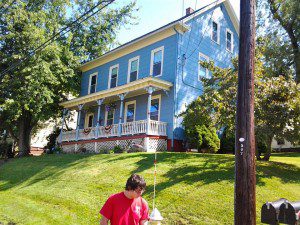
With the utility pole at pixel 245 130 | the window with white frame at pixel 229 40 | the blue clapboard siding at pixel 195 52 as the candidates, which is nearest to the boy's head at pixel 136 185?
the utility pole at pixel 245 130

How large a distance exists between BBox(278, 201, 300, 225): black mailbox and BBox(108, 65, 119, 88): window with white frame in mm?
21523

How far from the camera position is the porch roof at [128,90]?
19.7m

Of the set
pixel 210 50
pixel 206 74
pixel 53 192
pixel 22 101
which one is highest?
pixel 210 50

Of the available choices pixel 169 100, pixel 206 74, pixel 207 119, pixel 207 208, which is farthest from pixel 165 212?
pixel 206 74

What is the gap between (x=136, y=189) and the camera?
4.27 meters

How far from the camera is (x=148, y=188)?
35.5 feet

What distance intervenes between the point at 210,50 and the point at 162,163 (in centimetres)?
1267

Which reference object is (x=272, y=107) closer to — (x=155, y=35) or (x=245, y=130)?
(x=245, y=130)

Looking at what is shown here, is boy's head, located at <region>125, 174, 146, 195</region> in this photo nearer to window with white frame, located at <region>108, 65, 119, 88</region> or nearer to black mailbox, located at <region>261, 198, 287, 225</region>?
black mailbox, located at <region>261, 198, 287, 225</region>

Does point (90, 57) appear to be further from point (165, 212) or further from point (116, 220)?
point (116, 220)

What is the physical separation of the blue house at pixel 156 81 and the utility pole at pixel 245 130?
40.7 feet

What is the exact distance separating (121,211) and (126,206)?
0.09m

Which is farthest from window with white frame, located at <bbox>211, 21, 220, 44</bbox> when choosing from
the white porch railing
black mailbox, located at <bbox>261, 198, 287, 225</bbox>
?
black mailbox, located at <bbox>261, 198, 287, 225</bbox>

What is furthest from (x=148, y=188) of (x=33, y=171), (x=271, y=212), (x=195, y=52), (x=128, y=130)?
(x=195, y=52)
